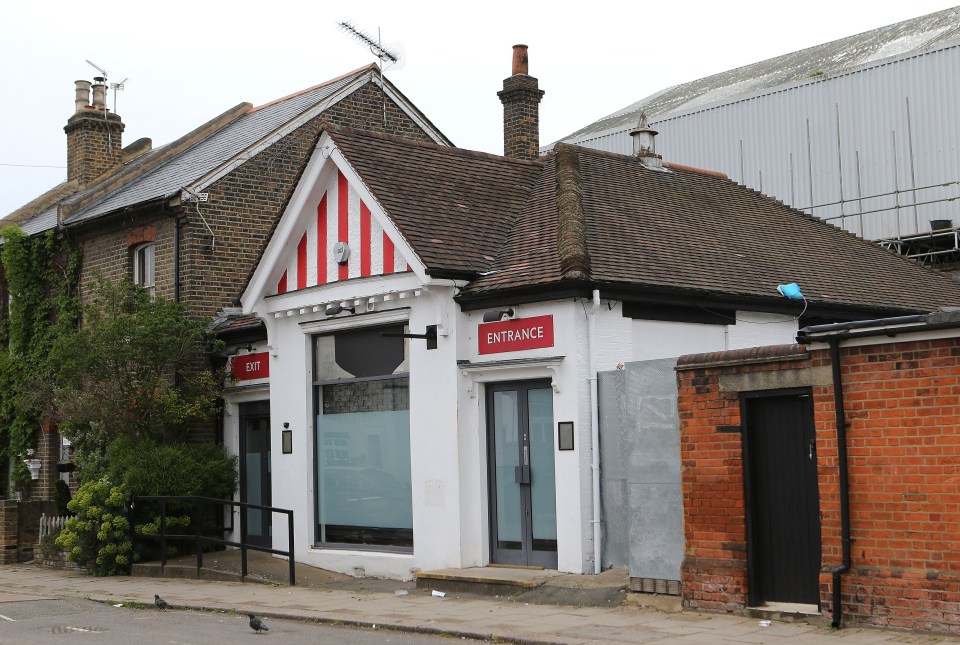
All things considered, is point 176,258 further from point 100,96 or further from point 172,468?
point 100,96

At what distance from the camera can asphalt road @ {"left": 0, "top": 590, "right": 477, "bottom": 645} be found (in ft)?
36.7

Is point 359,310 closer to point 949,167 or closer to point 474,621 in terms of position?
point 474,621

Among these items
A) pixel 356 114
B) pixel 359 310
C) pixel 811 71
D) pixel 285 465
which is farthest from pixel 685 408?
pixel 811 71

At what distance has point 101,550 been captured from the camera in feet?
59.2

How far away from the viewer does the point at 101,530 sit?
58.6 feet

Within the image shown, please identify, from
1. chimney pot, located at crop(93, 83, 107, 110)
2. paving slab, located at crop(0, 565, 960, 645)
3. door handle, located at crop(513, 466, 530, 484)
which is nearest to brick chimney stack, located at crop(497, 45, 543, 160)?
door handle, located at crop(513, 466, 530, 484)

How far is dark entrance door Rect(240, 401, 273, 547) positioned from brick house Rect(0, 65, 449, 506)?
2.84 ft

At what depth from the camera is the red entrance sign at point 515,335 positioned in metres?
→ 14.4

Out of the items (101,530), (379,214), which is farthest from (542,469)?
(101,530)

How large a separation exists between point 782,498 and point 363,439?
732 centimetres

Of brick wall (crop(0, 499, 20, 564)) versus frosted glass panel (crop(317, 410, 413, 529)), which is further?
brick wall (crop(0, 499, 20, 564))

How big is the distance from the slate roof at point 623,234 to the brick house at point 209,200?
3.59 m

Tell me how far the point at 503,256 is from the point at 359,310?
Answer: 7.58 feet

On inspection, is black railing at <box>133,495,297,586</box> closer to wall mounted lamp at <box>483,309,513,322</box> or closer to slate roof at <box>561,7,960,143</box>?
wall mounted lamp at <box>483,309,513,322</box>
